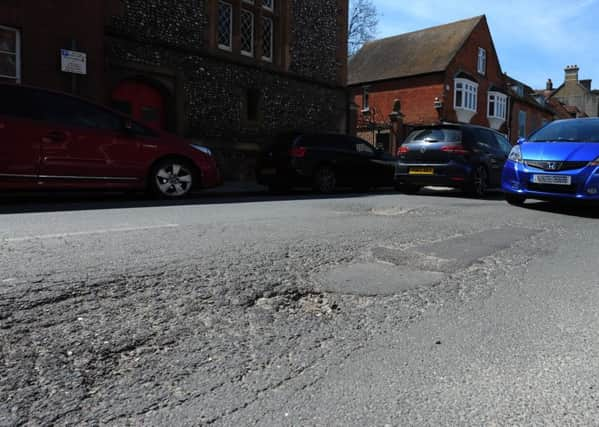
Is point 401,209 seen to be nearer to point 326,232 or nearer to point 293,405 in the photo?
point 326,232

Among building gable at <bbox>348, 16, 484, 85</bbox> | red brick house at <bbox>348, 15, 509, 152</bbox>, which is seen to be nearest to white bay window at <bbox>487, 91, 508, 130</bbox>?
red brick house at <bbox>348, 15, 509, 152</bbox>

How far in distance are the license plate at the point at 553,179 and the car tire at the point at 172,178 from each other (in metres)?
5.96

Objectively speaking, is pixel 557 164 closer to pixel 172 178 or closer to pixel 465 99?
pixel 172 178

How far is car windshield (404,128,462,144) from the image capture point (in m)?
10.4

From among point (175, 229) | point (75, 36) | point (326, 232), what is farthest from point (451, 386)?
point (75, 36)

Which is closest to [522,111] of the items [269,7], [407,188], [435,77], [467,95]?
[467,95]

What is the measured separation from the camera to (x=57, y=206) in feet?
23.0

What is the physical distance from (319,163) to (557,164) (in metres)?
5.30

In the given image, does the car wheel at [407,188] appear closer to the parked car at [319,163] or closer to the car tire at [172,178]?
the parked car at [319,163]

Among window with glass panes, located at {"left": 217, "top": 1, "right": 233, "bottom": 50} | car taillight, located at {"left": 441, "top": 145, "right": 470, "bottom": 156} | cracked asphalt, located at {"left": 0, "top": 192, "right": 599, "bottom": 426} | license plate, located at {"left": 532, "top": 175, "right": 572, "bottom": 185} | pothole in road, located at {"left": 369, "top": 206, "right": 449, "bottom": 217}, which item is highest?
window with glass panes, located at {"left": 217, "top": 1, "right": 233, "bottom": 50}

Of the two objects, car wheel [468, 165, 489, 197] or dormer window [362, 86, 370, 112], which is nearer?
car wheel [468, 165, 489, 197]

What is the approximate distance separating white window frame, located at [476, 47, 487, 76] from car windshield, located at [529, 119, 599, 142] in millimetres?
28564

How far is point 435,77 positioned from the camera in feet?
103

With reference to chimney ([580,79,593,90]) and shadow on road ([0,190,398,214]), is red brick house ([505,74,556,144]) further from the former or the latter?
shadow on road ([0,190,398,214])
